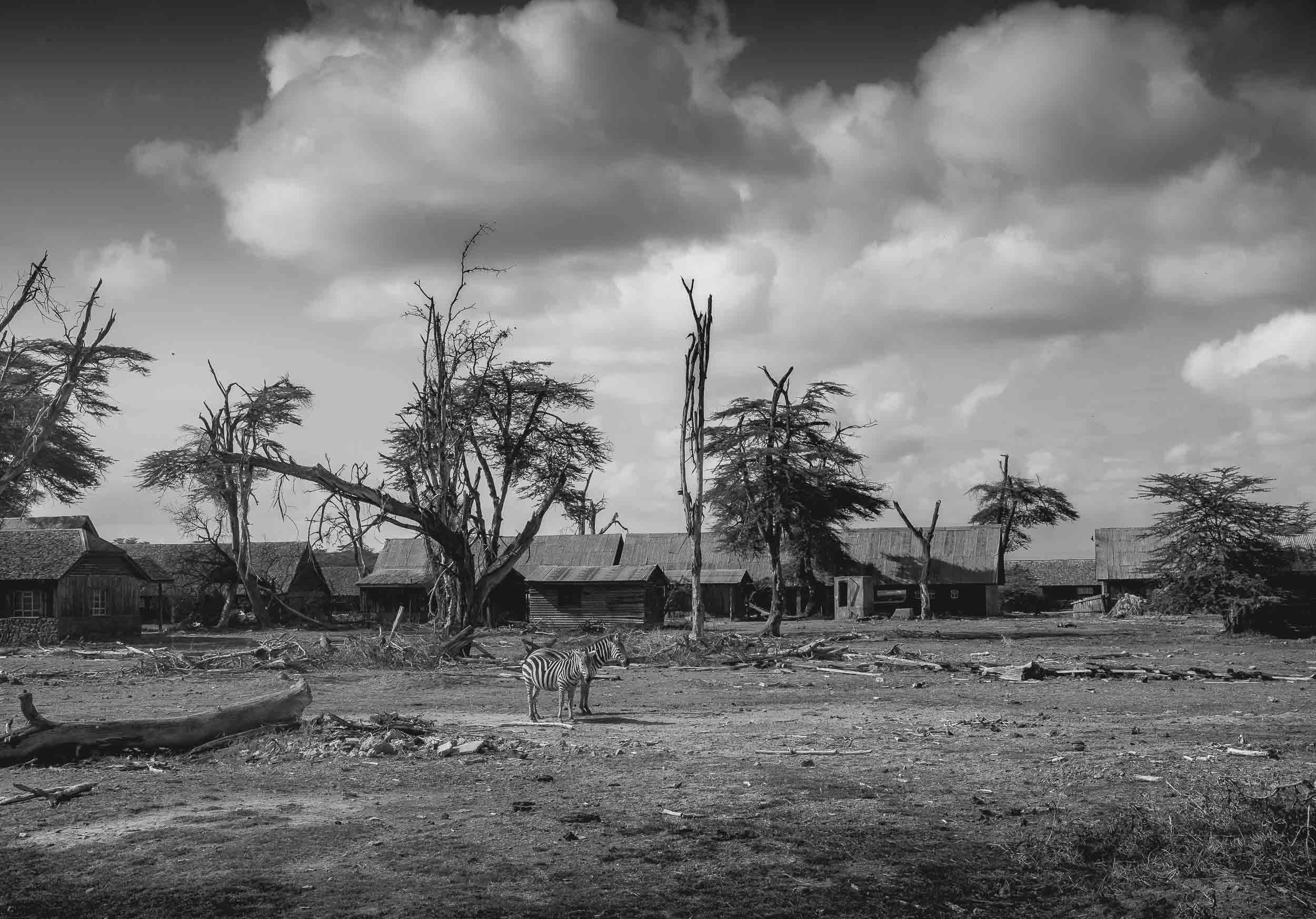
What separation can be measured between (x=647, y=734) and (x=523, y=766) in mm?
2820

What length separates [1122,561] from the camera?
6550 centimetres

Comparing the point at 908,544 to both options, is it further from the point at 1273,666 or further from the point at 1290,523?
the point at 1273,666

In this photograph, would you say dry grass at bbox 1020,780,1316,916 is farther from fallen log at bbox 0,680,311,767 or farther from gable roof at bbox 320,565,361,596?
gable roof at bbox 320,565,361,596

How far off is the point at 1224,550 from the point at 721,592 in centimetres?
2965

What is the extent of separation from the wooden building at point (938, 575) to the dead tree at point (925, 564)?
1.51 feet

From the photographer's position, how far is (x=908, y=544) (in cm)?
6347

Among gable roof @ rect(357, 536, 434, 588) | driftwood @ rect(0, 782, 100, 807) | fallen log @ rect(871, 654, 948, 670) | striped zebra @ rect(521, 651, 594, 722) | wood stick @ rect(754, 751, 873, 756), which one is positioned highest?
gable roof @ rect(357, 536, 434, 588)

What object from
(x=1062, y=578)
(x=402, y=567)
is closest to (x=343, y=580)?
(x=402, y=567)

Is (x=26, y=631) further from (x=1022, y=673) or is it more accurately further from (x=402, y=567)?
(x=1022, y=673)

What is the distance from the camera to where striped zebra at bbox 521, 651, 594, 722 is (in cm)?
1564

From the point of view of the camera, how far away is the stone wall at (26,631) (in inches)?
1539

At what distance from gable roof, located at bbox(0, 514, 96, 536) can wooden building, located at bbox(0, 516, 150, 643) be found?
49.5 inches

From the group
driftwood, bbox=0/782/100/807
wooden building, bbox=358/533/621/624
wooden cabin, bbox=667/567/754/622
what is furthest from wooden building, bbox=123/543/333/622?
driftwood, bbox=0/782/100/807

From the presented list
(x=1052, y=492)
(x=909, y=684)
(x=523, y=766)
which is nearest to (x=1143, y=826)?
(x=523, y=766)
